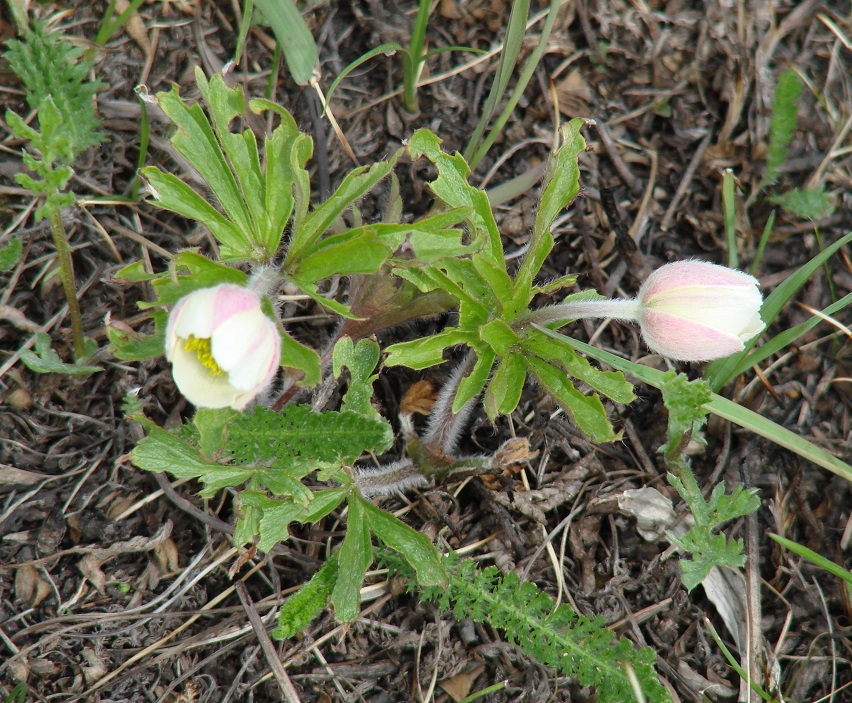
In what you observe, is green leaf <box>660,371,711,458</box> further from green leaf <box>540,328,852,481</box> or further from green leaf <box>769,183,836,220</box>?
green leaf <box>769,183,836,220</box>

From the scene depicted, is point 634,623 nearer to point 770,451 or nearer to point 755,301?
point 770,451

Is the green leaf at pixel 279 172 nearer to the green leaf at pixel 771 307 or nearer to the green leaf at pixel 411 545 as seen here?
the green leaf at pixel 411 545

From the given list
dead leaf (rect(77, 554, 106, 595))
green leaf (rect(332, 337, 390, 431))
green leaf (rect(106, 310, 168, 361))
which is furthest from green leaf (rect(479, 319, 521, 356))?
dead leaf (rect(77, 554, 106, 595))

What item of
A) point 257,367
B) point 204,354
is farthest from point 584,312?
point 204,354

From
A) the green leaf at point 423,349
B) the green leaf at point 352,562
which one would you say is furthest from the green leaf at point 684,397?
the green leaf at point 352,562

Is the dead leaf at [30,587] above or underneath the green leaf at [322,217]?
underneath

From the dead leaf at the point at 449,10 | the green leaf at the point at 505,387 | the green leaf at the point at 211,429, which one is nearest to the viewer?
the green leaf at the point at 211,429

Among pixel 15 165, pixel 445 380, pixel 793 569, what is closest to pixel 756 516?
pixel 793 569
